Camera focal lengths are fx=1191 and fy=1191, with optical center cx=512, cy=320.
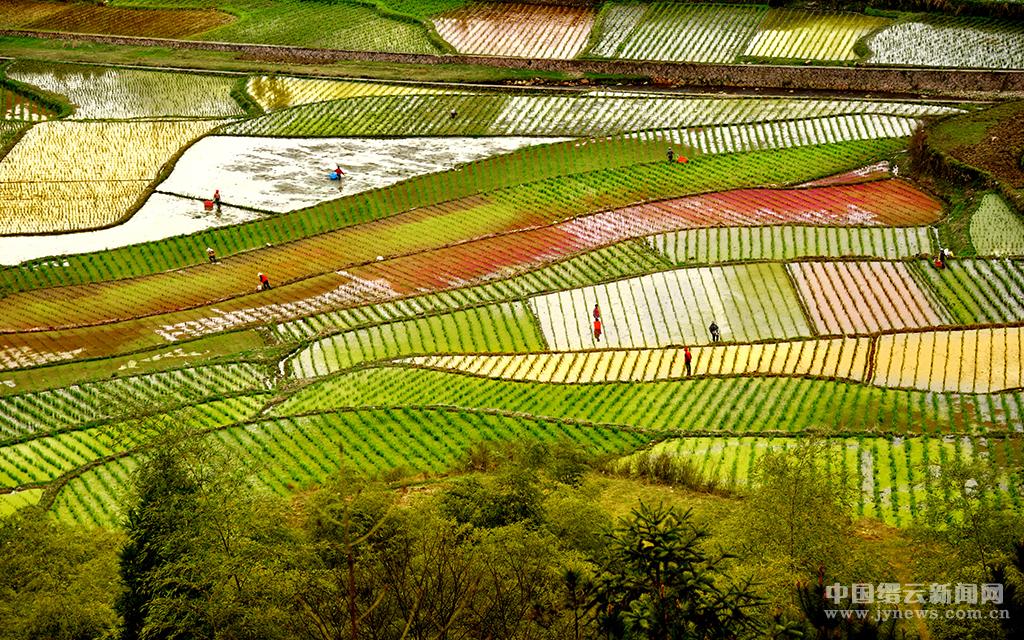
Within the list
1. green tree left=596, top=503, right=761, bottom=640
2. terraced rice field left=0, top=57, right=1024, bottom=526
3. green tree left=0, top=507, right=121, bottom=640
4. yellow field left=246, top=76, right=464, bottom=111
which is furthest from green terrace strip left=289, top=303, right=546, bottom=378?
yellow field left=246, top=76, right=464, bottom=111

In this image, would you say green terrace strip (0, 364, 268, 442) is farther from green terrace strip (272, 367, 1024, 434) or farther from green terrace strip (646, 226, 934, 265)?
green terrace strip (646, 226, 934, 265)

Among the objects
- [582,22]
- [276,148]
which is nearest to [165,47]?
[276,148]

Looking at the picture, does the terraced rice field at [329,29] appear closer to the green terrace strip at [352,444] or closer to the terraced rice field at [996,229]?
the terraced rice field at [996,229]

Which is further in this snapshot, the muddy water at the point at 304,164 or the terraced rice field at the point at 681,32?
the terraced rice field at the point at 681,32

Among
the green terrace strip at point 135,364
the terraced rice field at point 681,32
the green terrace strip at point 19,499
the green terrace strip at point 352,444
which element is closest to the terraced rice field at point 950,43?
the terraced rice field at point 681,32

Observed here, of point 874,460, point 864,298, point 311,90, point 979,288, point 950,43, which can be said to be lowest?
point 874,460

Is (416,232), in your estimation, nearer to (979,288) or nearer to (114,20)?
(979,288)

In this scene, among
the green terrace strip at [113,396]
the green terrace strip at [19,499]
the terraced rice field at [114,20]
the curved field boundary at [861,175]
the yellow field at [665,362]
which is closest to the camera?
the green terrace strip at [19,499]

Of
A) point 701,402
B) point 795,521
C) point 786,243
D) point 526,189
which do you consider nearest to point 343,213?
point 526,189
